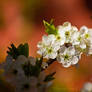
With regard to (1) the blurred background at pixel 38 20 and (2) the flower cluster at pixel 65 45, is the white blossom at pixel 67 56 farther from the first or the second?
(1) the blurred background at pixel 38 20

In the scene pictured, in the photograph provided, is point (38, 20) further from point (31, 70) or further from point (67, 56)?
point (31, 70)

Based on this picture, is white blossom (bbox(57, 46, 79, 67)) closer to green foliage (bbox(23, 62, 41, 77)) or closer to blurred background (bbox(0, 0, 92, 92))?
green foliage (bbox(23, 62, 41, 77))

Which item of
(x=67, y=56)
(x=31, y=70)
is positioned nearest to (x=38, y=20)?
(x=67, y=56)

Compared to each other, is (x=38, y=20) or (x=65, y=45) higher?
(x=38, y=20)

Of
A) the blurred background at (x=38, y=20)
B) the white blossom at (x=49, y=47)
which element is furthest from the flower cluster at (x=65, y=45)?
the blurred background at (x=38, y=20)

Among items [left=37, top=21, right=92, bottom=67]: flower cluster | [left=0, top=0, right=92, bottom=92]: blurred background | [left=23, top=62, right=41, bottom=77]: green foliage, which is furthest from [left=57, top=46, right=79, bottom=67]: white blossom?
[left=0, top=0, right=92, bottom=92]: blurred background

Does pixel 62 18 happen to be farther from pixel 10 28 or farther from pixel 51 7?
pixel 10 28

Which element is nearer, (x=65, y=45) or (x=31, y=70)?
(x=31, y=70)
